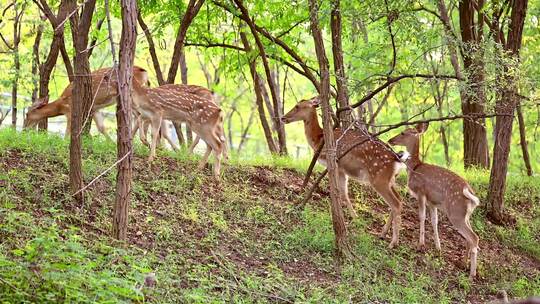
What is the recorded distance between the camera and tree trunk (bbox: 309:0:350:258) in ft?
32.0

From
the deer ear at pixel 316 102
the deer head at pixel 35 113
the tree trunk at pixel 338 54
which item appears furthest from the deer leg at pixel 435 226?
the deer head at pixel 35 113

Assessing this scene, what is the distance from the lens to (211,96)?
12.3 meters

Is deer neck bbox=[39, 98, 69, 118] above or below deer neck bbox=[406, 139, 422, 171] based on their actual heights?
above

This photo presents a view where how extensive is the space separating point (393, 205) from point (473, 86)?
6.25 feet

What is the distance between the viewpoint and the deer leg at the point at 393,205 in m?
11.1

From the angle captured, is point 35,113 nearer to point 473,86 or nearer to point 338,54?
point 338,54

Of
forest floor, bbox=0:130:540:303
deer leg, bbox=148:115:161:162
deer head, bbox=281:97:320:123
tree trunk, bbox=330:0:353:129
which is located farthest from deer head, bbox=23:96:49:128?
tree trunk, bbox=330:0:353:129

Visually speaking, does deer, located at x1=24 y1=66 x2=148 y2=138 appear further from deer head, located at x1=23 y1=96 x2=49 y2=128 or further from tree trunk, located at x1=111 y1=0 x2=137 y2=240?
tree trunk, located at x1=111 y1=0 x2=137 y2=240

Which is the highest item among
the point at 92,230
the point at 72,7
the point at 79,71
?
the point at 72,7

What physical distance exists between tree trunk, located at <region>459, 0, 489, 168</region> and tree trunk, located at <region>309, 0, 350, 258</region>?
202cm

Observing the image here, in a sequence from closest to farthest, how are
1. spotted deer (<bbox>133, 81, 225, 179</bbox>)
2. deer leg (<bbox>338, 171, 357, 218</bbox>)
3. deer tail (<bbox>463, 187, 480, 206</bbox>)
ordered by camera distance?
deer tail (<bbox>463, 187, 480, 206</bbox>), spotted deer (<bbox>133, 81, 225, 179</bbox>), deer leg (<bbox>338, 171, 357, 218</bbox>)

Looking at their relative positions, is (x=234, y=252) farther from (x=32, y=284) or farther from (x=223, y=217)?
(x=32, y=284)

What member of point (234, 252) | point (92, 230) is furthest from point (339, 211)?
point (92, 230)

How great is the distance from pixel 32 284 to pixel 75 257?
0.63m
